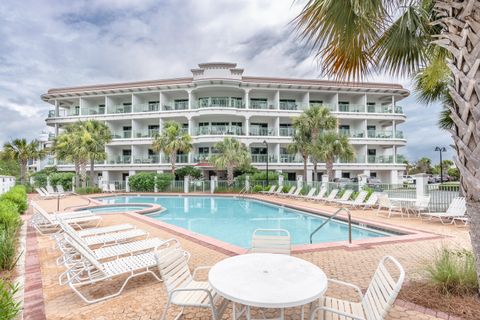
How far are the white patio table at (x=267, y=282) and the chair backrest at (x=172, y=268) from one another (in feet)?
1.96

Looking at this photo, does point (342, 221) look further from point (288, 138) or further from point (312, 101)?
point (312, 101)

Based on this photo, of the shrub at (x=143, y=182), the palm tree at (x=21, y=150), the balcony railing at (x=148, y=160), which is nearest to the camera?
the shrub at (x=143, y=182)

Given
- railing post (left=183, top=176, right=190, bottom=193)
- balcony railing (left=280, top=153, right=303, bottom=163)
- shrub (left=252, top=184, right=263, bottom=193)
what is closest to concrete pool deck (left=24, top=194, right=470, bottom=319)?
shrub (left=252, top=184, right=263, bottom=193)

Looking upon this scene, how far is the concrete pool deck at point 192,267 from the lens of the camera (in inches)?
139

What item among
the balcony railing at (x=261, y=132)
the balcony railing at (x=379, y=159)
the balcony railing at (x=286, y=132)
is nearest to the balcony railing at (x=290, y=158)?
the balcony railing at (x=286, y=132)

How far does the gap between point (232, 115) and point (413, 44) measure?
984 inches

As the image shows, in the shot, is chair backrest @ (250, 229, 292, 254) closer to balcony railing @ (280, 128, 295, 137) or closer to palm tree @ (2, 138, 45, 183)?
balcony railing @ (280, 128, 295, 137)

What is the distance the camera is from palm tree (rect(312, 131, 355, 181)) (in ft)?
62.8

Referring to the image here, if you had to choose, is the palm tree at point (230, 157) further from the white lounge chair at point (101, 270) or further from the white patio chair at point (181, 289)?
the white patio chair at point (181, 289)

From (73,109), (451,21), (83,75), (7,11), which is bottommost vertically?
(451,21)

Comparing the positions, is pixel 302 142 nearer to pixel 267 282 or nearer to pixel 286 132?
pixel 286 132

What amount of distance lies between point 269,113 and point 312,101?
6611mm

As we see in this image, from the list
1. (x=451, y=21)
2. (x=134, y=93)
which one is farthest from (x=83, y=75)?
(x=451, y=21)

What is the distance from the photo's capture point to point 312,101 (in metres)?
32.4
